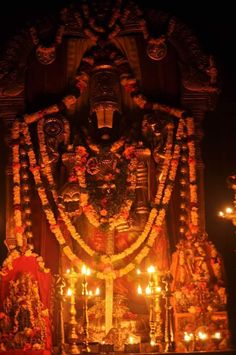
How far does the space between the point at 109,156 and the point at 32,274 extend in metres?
1.42

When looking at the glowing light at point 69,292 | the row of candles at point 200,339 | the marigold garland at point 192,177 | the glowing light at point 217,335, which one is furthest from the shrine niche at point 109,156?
the glowing light at point 217,335

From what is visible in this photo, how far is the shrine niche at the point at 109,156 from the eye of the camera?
6.63 meters

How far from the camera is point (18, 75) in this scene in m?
6.93

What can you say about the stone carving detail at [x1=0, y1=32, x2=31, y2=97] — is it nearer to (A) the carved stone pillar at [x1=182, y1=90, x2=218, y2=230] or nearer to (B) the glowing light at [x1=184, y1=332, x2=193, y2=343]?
(A) the carved stone pillar at [x1=182, y1=90, x2=218, y2=230]

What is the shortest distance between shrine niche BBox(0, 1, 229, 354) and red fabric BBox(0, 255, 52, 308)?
0.09m

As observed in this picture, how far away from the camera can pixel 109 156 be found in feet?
22.9

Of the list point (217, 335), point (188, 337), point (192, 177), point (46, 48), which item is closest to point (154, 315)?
point (188, 337)

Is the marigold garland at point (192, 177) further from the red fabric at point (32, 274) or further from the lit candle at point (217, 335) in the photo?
the red fabric at point (32, 274)

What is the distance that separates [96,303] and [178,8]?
3.13m

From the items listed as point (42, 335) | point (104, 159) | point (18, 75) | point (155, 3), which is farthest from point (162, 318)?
point (155, 3)

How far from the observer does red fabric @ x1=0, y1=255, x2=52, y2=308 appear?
6.39 m

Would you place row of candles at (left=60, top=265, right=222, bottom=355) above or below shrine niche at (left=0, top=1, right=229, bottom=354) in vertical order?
below

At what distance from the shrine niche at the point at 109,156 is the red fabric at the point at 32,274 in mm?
89

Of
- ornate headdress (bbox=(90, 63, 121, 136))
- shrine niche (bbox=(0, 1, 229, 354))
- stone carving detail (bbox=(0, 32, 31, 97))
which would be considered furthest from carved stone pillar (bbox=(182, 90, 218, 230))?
stone carving detail (bbox=(0, 32, 31, 97))
